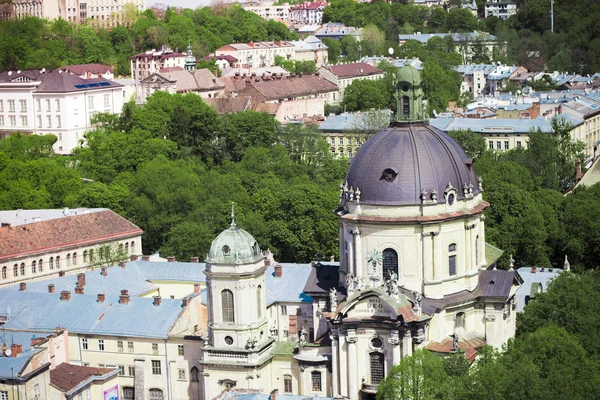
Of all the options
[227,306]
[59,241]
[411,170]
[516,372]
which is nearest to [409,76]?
[411,170]

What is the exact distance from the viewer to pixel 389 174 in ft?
237

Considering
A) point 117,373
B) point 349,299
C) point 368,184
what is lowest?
point 117,373

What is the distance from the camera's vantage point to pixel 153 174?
4680 inches

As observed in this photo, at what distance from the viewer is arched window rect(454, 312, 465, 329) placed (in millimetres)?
73312

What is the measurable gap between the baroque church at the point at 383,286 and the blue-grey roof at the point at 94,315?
17.0ft

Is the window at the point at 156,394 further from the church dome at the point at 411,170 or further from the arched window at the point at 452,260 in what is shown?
the arched window at the point at 452,260

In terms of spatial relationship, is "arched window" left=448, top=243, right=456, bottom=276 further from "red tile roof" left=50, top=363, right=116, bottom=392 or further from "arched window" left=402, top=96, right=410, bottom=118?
"red tile roof" left=50, top=363, right=116, bottom=392

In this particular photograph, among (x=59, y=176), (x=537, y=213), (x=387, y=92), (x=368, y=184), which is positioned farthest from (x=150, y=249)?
(x=387, y=92)

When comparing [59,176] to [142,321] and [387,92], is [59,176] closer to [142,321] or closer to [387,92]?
[142,321]

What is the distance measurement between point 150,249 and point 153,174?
1035cm

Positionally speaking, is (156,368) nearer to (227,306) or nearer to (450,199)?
(227,306)

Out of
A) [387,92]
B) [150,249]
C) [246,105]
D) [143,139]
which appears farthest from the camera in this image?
[387,92]

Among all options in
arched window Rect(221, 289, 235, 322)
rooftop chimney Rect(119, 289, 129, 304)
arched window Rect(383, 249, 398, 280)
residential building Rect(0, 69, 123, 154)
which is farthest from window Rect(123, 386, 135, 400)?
residential building Rect(0, 69, 123, 154)

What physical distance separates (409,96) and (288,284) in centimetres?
1442
